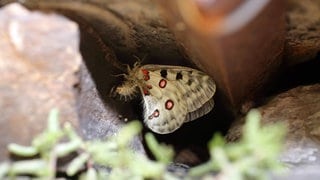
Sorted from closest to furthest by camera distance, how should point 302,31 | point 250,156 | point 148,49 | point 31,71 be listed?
1. point 250,156
2. point 31,71
3. point 302,31
4. point 148,49

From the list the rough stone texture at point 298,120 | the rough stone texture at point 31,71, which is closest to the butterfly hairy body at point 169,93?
the rough stone texture at point 298,120

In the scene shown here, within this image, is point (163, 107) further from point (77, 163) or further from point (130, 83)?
point (77, 163)

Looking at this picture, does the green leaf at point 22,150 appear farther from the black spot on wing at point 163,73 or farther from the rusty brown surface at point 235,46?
the black spot on wing at point 163,73

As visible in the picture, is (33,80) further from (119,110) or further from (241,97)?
(241,97)

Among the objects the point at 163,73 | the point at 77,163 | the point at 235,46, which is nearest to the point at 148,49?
the point at 163,73

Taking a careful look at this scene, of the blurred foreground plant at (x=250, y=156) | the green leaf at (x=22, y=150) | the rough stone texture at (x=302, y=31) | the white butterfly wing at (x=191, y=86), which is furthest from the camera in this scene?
the white butterfly wing at (x=191, y=86)

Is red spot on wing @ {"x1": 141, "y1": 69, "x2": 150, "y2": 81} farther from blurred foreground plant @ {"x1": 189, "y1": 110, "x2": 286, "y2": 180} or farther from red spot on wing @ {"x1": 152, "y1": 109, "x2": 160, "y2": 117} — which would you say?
blurred foreground plant @ {"x1": 189, "y1": 110, "x2": 286, "y2": 180}
